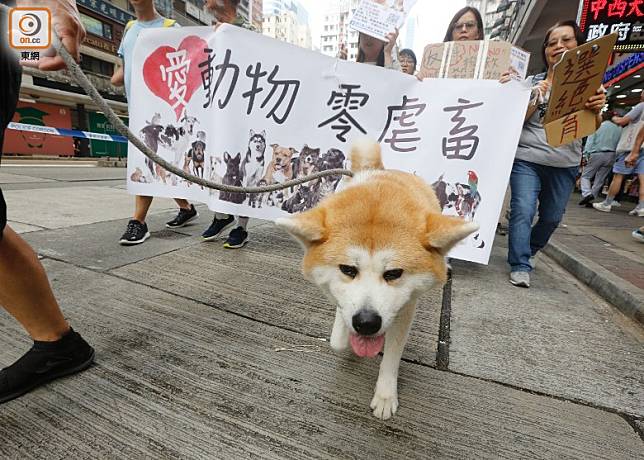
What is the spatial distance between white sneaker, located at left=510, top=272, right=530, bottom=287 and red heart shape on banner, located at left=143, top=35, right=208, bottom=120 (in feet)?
11.3

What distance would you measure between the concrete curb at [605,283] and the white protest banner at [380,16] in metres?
2.94

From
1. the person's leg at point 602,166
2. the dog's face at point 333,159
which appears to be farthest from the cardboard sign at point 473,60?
the person's leg at point 602,166

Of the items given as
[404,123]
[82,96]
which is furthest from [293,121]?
[82,96]

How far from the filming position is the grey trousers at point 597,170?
318 inches

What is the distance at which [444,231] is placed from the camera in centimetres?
128

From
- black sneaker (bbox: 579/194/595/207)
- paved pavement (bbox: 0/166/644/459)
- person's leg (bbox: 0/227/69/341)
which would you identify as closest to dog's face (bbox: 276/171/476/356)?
paved pavement (bbox: 0/166/644/459)

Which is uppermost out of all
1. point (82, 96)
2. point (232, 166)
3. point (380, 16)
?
point (82, 96)

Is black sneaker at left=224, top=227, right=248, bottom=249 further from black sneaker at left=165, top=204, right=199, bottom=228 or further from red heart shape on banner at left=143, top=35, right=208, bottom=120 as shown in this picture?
red heart shape on banner at left=143, top=35, right=208, bottom=120

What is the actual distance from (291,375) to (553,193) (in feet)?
9.24

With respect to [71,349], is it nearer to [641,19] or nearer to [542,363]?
[542,363]

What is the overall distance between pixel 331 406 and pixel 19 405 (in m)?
1.23

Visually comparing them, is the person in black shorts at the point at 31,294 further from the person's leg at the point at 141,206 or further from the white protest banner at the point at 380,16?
the white protest banner at the point at 380,16

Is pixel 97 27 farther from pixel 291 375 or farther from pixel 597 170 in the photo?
pixel 291 375

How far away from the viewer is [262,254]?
3229 mm
